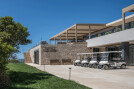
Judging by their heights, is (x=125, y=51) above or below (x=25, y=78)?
above

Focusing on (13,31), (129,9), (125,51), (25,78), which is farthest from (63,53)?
(25,78)

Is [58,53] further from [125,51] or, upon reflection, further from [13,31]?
[13,31]

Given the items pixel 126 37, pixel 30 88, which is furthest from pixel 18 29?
pixel 126 37

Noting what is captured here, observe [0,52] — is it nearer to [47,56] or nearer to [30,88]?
[30,88]

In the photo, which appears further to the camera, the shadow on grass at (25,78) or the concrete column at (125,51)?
the concrete column at (125,51)

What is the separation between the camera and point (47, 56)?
114 ft

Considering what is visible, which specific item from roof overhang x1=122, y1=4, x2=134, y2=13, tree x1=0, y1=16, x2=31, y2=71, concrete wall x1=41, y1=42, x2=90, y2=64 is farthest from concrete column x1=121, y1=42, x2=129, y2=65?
tree x1=0, y1=16, x2=31, y2=71

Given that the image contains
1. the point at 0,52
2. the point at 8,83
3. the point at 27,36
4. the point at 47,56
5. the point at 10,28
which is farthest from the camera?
the point at 47,56

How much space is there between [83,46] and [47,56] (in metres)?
6.69

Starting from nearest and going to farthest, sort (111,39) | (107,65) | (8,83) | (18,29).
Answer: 1. (8,83)
2. (18,29)
3. (107,65)
4. (111,39)

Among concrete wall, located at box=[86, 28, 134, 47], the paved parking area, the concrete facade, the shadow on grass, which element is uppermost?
concrete wall, located at box=[86, 28, 134, 47]

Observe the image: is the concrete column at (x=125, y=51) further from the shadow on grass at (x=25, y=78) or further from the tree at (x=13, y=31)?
the shadow on grass at (x=25, y=78)

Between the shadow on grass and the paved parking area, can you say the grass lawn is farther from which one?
the paved parking area

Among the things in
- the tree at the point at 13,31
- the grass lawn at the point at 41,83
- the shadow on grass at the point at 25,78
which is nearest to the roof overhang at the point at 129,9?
the tree at the point at 13,31
